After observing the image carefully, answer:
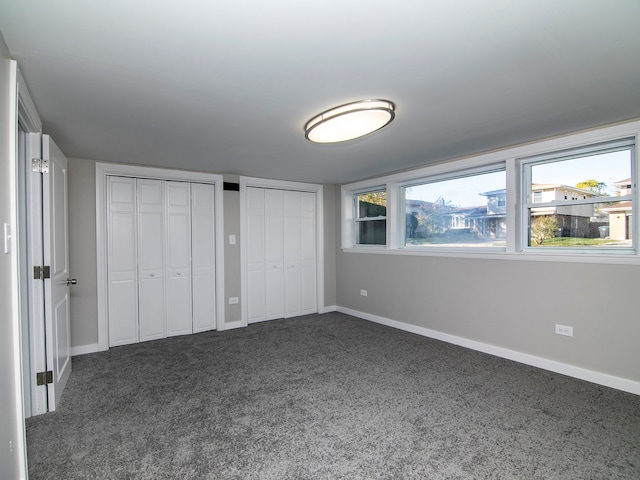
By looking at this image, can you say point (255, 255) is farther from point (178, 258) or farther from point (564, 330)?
point (564, 330)

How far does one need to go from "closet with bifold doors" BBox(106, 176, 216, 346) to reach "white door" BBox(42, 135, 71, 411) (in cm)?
91

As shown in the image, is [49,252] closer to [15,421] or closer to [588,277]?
[15,421]

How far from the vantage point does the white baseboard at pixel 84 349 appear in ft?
12.1

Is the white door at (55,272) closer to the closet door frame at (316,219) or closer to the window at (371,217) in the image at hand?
the closet door frame at (316,219)

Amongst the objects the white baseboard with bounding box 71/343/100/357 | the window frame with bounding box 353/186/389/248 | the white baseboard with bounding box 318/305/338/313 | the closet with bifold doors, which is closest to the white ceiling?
the closet with bifold doors

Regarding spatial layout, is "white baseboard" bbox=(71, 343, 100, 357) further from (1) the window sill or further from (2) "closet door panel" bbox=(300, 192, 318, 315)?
(1) the window sill

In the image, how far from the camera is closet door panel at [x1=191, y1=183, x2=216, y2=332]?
449 cm

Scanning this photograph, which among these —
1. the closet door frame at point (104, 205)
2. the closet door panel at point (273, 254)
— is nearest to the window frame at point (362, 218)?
the closet door panel at point (273, 254)

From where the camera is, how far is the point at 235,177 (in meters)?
4.73

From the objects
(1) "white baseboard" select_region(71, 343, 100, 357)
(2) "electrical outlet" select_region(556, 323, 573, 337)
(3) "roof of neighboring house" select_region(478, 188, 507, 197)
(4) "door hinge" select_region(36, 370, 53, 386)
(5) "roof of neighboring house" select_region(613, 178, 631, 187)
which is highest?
(3) "roof of neighboring house" select_region(478, 188, 507, 197)

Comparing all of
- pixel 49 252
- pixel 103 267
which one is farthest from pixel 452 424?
pixel 103 267

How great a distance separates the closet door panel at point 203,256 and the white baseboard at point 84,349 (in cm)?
112

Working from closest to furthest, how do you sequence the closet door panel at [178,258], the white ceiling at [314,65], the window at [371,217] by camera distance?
the white ceiling at [314,65]
the closet door panel at [178,258]
the window at [371,217]

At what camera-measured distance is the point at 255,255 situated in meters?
5.01
